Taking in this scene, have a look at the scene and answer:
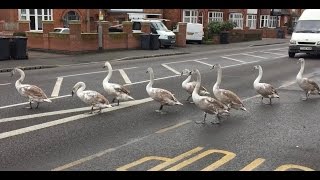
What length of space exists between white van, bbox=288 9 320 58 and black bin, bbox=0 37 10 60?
1704cm

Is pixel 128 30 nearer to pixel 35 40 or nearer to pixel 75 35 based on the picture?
pixel 75 35

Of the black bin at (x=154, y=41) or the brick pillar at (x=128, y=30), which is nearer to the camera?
the brick pillar at (x=128, y=30)

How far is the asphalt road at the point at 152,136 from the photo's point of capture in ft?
18.7

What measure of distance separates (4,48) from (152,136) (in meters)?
15.3

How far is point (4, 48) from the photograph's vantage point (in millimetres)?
19875

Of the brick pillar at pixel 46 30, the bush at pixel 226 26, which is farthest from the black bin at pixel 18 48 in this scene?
the bush at pixel 226 26

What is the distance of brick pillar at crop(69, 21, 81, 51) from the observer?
2370cm

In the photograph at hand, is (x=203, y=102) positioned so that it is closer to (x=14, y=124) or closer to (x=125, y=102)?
(x=125, y=102)

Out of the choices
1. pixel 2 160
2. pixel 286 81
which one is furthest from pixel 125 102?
pixel 286 81

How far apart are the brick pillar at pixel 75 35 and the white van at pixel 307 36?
44.8 ft

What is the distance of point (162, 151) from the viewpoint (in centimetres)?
629

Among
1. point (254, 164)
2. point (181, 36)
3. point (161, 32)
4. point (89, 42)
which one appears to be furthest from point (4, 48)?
point (254, 164)

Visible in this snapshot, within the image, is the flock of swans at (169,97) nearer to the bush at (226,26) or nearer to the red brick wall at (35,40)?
the red brick wall at (35,40)
